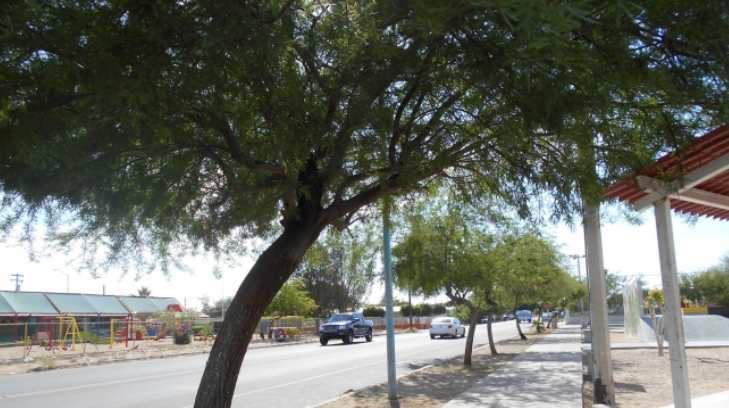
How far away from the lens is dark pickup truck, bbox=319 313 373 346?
37.8 meters

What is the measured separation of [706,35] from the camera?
403cm

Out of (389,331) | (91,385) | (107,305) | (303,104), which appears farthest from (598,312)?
(107,305)

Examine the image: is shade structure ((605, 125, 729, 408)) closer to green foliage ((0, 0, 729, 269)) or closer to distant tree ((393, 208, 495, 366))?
green foliage ((0, 0, 729, 269))

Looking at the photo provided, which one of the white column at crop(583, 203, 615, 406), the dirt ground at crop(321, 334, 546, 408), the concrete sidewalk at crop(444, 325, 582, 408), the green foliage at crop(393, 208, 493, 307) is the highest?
the green foliage at crop(393, 208, 493, 307)

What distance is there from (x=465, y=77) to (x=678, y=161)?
2381mm

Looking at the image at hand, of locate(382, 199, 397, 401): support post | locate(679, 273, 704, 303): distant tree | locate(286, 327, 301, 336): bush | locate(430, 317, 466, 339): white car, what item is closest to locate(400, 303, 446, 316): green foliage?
locate(679, 273, 704, 303): distant tree

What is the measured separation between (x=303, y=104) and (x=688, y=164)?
13.8 feet

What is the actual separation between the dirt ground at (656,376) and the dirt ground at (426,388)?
343cm

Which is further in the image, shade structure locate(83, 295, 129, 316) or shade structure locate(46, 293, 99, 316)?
shade structure locate(83, 295, 129, 316)

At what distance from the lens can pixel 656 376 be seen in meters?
16.0

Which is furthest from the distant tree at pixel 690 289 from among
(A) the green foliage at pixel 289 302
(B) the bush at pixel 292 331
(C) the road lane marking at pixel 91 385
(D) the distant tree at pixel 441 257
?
(C) the road lane marking at pixel 91 385

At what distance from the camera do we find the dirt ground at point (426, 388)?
42.0 feet

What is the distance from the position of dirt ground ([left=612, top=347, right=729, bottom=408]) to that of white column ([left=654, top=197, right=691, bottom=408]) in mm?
4131

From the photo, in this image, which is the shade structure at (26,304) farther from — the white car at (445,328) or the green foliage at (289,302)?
the white car at (445,328)
